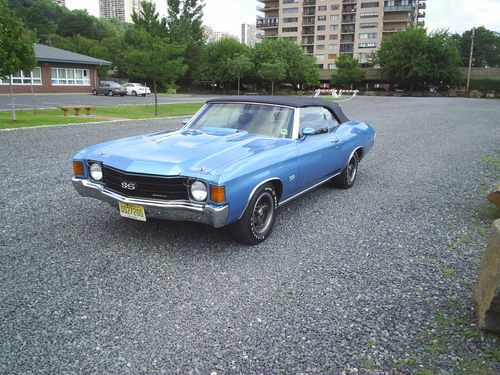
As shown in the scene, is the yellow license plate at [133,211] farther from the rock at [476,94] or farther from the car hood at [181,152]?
the rock at [476,94]

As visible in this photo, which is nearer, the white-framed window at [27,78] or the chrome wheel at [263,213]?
the chrome wheel at [263,213]

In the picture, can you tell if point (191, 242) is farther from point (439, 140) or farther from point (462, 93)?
point (462, 93)

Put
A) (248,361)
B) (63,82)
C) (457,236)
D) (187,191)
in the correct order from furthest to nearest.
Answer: (63,82) < (457,236) < (187,191) < (248,361)

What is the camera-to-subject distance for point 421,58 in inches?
2376

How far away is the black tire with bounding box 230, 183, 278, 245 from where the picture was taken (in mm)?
4121

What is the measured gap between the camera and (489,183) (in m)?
7.36

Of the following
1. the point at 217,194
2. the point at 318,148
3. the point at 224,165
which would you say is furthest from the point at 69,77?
the point at 217,194

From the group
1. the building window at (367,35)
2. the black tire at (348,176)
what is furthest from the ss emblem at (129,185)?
the building window at (367,35)

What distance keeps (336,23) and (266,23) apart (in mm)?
18814

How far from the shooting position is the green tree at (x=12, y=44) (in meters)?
14.3

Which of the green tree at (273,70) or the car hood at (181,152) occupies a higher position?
the green tree at (273,70)

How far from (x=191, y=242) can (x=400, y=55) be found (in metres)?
66.7

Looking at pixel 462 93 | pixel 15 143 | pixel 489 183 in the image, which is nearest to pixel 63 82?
pixel 15 143

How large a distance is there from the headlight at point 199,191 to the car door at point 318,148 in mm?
1565
